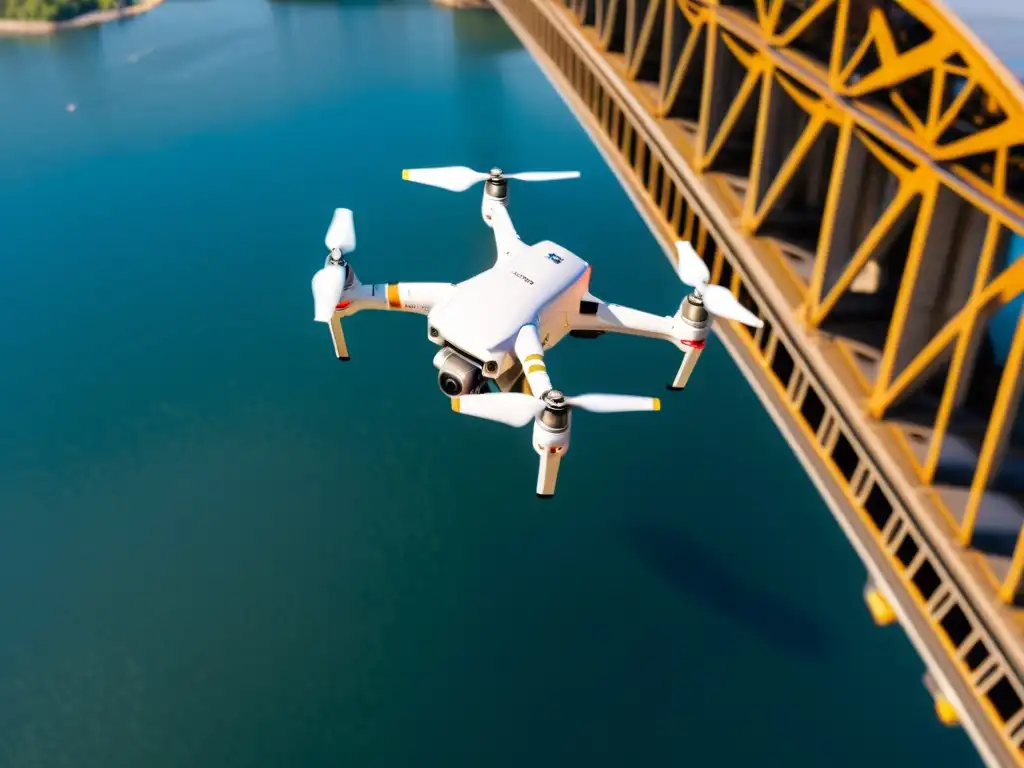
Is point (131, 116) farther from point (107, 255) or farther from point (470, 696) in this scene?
point (470, 696)

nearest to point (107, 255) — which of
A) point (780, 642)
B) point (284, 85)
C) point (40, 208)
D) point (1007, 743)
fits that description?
point (40, 208)

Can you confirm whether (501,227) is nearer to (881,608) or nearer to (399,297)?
(399,297)

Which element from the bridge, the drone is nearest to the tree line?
the bridge

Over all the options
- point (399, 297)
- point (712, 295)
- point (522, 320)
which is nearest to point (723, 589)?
point (712, 295)

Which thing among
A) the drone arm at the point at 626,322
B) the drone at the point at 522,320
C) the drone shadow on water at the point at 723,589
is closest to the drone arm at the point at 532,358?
the drone at the point at 522,320

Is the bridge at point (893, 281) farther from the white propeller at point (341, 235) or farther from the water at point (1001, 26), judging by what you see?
the white propeller at point (341, 235)

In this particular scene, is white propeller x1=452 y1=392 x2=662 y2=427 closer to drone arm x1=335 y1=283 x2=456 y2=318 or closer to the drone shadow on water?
drone arm x1=335 y1=283 x2=456 y2=318
